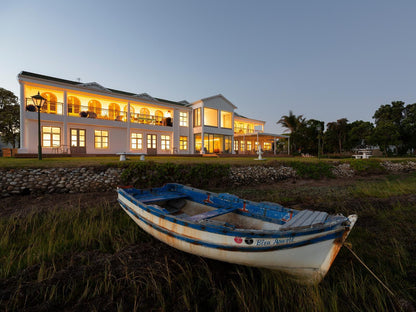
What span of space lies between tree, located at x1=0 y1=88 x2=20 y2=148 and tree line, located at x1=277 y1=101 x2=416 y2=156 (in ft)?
119

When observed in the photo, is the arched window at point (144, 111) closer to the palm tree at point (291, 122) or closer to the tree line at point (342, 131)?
the tree line at point (342, 131)

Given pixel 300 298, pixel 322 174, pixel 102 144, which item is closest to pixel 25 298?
pixel 300 298

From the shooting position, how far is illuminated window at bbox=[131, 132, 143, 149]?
61.1 ft

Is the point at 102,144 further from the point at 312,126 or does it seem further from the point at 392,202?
the point at 312,126

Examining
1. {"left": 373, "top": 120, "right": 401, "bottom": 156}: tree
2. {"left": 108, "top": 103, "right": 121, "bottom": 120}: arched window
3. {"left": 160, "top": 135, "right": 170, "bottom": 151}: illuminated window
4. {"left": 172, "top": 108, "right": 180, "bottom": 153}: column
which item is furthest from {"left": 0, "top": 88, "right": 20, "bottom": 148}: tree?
{"left": 373, "top": 120, "right": 401, "bottom": 156}: tree

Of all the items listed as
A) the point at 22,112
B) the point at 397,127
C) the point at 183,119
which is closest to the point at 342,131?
the point at 397,127

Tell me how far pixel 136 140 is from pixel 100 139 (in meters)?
3.07

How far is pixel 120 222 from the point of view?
17.8ft

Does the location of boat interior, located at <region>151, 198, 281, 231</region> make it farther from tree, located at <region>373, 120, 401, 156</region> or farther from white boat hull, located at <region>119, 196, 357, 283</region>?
tree, located at <region>373, 120, 401, 156</region>

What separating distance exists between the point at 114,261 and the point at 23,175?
21.5 feet

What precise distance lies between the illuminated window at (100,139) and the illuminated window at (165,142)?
513 cm

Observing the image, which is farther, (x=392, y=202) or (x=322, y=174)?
(x=322, y=174)

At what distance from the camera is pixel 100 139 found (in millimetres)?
16922

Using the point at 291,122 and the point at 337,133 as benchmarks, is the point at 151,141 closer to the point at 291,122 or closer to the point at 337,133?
the point at 291,122
